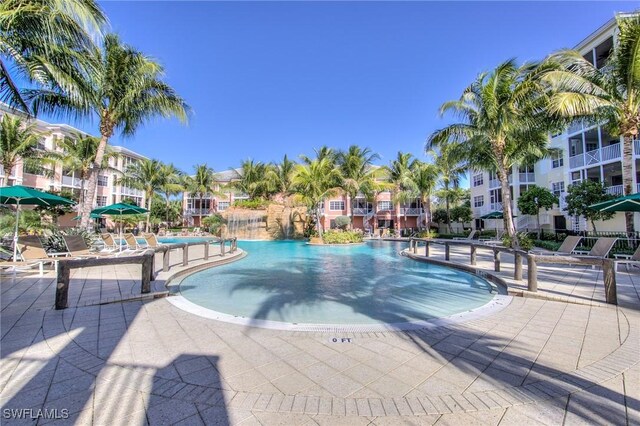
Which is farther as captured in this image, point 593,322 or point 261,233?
point 261,233

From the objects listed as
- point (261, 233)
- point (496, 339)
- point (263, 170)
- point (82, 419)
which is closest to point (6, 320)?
point (82, 419)

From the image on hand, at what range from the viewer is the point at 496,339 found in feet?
12.1

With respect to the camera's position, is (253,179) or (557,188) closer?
(557,188)

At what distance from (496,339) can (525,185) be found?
2882 centimetres

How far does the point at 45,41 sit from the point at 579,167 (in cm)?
2852

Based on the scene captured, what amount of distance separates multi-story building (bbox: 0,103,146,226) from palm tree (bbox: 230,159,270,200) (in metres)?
13.6

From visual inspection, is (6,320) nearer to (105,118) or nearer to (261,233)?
(105,118)

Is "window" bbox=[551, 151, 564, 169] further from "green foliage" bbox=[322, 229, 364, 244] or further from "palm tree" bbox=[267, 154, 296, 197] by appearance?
"palm tree" bbox=[267, 154, 296, 197]

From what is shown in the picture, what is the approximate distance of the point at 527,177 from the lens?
26672 mm

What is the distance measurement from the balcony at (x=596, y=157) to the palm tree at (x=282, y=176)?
2561 cm

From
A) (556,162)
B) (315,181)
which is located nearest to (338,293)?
(315,181)

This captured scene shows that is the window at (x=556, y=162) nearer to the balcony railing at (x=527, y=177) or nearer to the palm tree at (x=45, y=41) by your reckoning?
the balcony railing at (x=527, y=177)

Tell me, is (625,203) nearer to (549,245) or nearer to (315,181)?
(549,245)

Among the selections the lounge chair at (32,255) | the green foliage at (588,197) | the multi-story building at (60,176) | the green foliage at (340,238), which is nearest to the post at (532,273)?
the lounge chair at (32,255)
